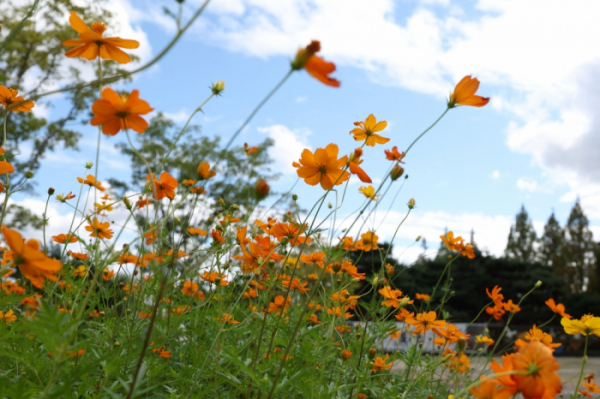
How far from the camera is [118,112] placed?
1.01 m

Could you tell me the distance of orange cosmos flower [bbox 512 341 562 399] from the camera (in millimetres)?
695

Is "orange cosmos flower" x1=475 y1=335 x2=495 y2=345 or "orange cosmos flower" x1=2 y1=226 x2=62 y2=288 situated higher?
"orange cosmos flower" x1=2 y1=226 x2=62 y2=288

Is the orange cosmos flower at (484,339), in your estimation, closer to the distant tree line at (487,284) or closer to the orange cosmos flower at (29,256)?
the orange cosmos flower at (29,256)

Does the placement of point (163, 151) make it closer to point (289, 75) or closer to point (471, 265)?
point (471, 265)

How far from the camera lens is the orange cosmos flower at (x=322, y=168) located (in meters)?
1.36

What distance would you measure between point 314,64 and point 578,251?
31.6 m

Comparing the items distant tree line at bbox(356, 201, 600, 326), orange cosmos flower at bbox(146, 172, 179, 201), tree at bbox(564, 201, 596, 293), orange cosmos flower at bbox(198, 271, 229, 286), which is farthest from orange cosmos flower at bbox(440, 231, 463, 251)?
tree at bbox(564, 201, 596, 293)

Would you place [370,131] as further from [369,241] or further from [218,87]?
[369,241]

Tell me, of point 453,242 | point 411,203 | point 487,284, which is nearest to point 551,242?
point 487,284

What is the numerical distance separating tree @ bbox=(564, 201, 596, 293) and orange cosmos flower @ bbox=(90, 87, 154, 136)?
2981cm

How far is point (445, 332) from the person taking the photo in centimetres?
213

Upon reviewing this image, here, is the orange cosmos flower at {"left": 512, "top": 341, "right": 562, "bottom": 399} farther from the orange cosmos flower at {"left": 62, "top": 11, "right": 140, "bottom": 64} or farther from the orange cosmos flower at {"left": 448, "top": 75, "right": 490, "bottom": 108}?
the orange cosmos flower at {"left": 62, "top": 11, "right": 140, "bottom": 64}

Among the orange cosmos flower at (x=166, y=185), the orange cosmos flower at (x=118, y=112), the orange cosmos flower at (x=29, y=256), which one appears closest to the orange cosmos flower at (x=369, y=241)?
the orange cosmos flower at (x=166, y=185)

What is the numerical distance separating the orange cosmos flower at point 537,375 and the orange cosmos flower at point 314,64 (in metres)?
0.56
